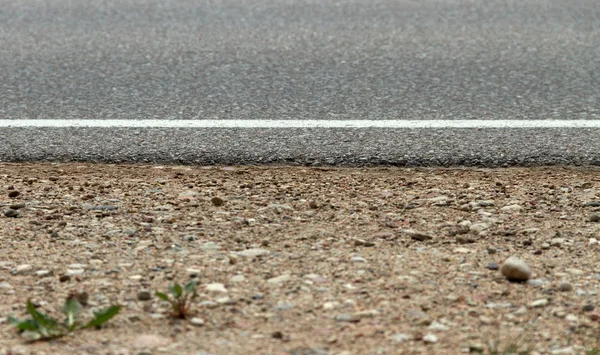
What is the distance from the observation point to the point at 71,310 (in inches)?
→ 82.6

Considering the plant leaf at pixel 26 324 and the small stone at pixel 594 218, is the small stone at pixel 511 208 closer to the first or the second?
the small stone at pixel 594 218

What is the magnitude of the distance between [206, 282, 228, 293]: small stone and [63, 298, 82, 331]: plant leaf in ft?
1.14

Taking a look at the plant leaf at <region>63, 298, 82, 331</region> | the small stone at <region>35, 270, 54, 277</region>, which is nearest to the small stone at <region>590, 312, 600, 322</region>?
the plant leaf at <region>63, 298, 82, 331</region>

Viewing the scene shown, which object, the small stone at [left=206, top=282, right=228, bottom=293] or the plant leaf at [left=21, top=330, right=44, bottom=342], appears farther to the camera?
the small stone at [left=206, top=282, right=228, bottom=293]

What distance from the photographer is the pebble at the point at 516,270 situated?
2340 millimetres

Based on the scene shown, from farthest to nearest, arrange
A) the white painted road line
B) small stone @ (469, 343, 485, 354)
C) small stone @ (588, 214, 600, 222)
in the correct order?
the white painted road line → small stone @ (588, 214, 600, 222) → small stone @ (469, 343, 485, 354)

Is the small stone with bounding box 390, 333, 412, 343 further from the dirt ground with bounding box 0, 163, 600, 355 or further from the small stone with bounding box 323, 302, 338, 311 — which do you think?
the small stone with bounding box 323, 302, 338, 311

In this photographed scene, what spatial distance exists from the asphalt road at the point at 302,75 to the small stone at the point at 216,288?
1.15m

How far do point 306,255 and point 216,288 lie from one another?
0.33 metres

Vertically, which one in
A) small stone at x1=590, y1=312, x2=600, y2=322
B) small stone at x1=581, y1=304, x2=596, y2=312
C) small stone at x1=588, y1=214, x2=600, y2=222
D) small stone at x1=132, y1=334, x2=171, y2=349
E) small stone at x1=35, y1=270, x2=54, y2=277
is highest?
small stone at x1=35, y1=270, x2=54, y2=277

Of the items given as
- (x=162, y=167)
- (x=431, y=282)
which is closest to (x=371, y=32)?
(x=162, y=167)

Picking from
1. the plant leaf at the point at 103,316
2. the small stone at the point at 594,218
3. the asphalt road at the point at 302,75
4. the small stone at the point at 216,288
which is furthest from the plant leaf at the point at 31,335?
the small stone at the point at 594,218

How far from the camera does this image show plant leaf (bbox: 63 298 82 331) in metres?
2.07

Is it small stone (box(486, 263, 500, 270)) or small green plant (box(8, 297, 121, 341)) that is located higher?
small green plant (box(8, 297, 121, 341))
